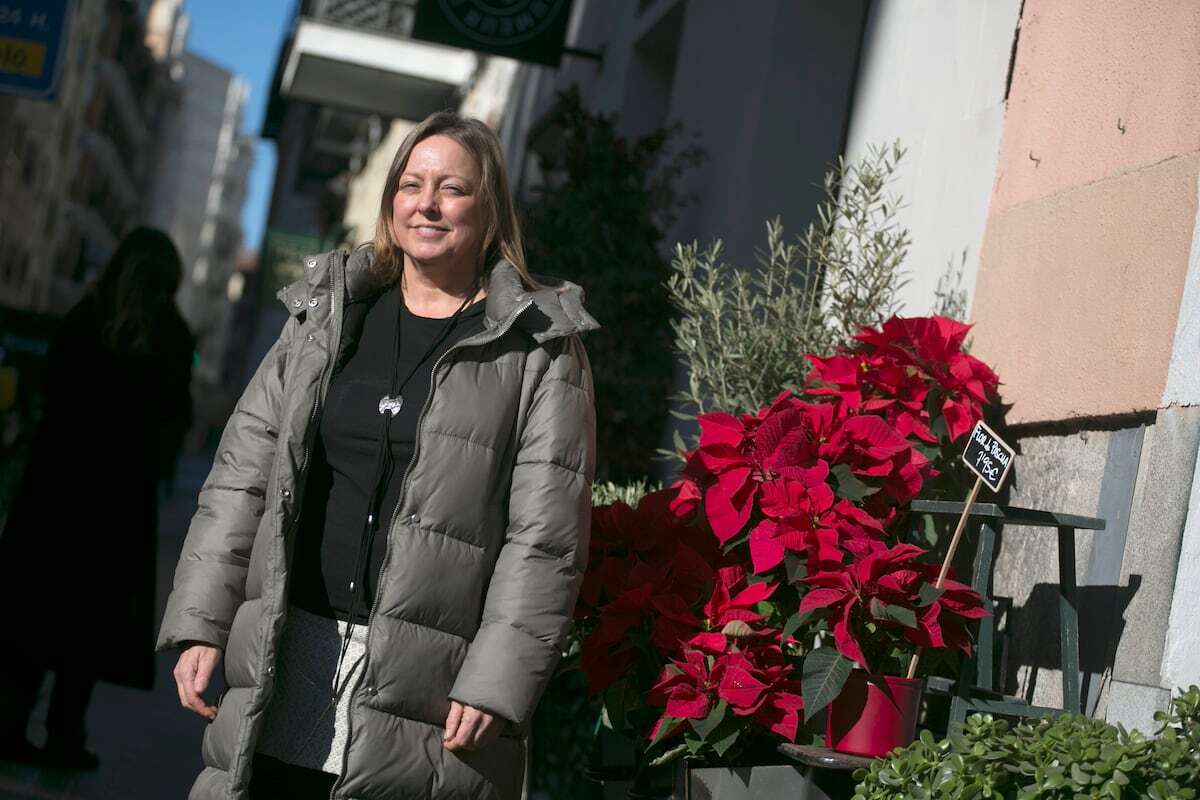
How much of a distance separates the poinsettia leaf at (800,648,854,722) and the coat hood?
738 millimetres

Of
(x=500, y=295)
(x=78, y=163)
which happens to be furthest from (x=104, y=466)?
(x=78, y=163)

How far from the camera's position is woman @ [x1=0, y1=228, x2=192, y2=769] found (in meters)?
5.81

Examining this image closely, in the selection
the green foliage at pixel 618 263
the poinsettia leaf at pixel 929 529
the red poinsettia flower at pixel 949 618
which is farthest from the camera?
the green foliage at pixel 618 263

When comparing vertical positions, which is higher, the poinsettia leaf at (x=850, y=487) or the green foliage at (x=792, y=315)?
the green foliage at (x=792, y=315)

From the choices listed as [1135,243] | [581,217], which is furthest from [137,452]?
[1135,243]

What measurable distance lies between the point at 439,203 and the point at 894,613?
3.83 feet

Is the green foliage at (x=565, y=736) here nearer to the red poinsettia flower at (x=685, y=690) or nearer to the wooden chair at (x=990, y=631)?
the red poinsettia flower at (x=685, y=690)

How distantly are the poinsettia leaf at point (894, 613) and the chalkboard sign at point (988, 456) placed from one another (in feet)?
1.00

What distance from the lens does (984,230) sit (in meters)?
4.23

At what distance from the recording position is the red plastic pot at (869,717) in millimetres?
2969

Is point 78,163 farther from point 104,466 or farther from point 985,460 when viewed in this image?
point 985,460

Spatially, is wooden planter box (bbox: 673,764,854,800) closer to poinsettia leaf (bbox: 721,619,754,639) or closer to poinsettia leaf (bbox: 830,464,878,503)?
poinsettia leaf (bbox: 721,619,754,639)

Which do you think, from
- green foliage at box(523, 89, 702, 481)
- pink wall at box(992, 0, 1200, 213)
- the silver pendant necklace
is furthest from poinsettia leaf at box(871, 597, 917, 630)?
green foliage at box(523, 89, 702, 481)

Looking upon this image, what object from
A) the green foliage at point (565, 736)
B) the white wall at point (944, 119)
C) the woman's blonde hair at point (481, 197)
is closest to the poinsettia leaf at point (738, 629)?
the woman's blonde hair at point (481, 197)
